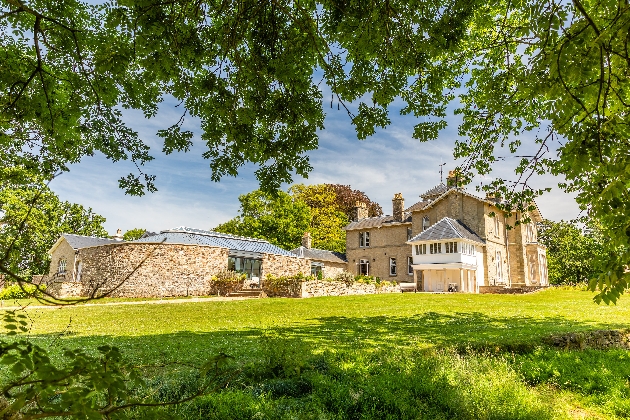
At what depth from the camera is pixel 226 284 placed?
2534 cm

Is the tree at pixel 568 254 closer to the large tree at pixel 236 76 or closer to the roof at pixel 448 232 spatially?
the roof at pixel 448 232

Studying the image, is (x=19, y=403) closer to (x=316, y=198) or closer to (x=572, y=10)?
(x=572, y=10)

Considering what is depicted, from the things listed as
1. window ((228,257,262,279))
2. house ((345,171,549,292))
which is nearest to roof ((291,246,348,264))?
house ((345,171,549,292))

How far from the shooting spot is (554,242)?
44.7 m

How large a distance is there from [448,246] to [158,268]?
21825 mm

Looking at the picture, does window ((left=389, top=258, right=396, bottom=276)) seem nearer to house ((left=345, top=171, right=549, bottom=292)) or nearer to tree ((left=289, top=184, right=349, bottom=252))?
house ((left=345, top=171, right=549, bottom=292))

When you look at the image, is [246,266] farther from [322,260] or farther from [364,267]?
[364,267]

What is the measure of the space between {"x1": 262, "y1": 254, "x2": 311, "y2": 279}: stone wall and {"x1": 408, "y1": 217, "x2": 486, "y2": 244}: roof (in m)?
10.3

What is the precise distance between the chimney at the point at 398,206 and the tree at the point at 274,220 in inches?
423

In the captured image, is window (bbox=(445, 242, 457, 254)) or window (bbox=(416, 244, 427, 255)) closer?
window (bbox=(445, 242, 457, 254))

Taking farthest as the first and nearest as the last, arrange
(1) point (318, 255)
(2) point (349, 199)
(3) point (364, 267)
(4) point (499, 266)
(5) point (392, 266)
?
(2) point (349, 199) < (3) point (364, 267) < (1) point (318, 255) < (5) point (392, 266) < (4) point (499, 266)

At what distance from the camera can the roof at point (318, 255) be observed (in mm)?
37031

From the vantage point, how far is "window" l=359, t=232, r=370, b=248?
39972mm

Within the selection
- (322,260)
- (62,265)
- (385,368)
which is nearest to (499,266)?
(322,260)
